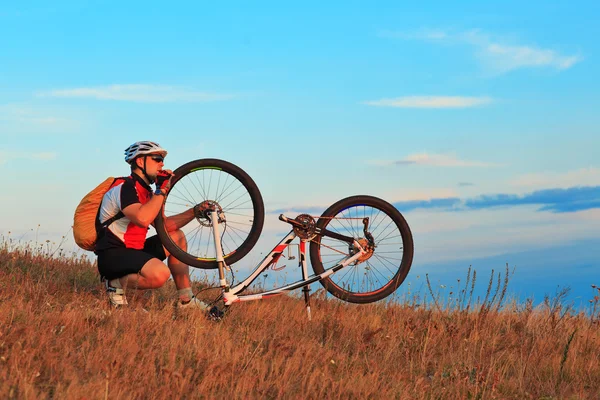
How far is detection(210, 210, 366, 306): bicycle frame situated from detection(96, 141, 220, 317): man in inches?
12.7

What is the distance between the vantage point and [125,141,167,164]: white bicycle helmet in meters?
8.52

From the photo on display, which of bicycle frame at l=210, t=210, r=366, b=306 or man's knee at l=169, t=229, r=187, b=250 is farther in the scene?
man's knee at l=169, t=229, r=187, b=250

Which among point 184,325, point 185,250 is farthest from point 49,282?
point 184,325

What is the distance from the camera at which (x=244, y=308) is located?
9.30 m

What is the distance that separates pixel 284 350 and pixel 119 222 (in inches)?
116

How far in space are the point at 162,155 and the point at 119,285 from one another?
177 centimetres

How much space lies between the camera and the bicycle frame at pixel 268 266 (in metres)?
8.62

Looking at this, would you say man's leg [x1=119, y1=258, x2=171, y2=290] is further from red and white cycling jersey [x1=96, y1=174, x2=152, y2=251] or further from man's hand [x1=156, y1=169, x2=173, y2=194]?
man's hand [x1=156, y1=169, x2=173, y2=194]

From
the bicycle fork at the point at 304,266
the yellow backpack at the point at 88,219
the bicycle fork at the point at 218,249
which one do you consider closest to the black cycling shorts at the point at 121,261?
the yellow backpack at the point at 88,219

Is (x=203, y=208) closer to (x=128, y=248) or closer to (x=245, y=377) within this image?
(x=128, y=248)

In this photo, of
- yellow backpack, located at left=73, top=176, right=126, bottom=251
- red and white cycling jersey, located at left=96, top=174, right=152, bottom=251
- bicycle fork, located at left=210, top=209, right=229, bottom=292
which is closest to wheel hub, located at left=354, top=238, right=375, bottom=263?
bicycle fork, located at left=210, top=209, right=229, bottom=292

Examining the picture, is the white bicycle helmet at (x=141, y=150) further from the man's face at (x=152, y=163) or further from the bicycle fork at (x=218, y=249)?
the bicycle fork at (x=218, y=249)

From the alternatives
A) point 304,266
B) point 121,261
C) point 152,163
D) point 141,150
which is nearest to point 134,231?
point 121,261

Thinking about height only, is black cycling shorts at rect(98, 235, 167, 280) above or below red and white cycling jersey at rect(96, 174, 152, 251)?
below
